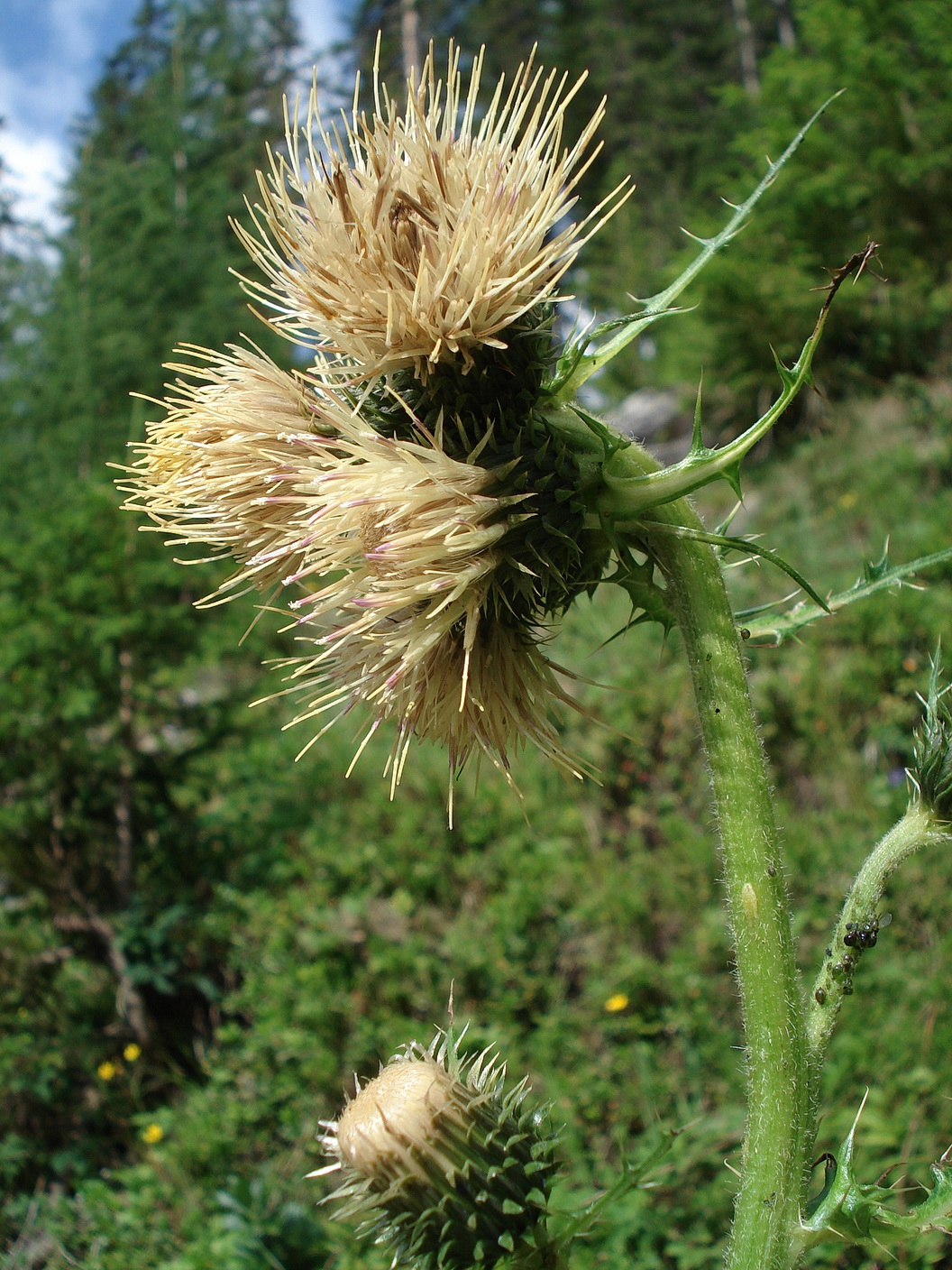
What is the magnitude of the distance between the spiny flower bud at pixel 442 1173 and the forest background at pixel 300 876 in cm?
56

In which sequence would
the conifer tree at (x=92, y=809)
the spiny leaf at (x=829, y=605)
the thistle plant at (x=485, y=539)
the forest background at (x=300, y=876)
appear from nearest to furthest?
the thistle plant at (x=485, y=539) → the spiny leaf at (x=829, y=605) → the forest background at (x=300, y=876) → the conifer tree at (x=92, y=809)

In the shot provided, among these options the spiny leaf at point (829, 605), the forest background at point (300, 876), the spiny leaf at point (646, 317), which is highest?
the spiny leaf at point (646, 317)

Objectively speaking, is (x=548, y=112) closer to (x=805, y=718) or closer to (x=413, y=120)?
(x=413, y=120)

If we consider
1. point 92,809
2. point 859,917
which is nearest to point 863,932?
point 859,917

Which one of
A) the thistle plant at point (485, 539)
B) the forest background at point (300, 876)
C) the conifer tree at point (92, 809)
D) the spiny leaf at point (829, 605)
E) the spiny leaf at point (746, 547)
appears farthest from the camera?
the conifer tree at point (92, 809)

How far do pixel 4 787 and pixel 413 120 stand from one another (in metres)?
5.19

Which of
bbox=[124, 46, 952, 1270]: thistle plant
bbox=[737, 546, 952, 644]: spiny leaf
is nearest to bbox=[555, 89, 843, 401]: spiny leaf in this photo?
bbox=[124, 46, 952, 1270]: thistle plant

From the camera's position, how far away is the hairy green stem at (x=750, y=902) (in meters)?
1.40

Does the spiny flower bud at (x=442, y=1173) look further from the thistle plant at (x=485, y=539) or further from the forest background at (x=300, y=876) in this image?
the forest background at (x=300, y=876)

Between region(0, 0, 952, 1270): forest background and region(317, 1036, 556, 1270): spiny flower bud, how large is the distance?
56cm

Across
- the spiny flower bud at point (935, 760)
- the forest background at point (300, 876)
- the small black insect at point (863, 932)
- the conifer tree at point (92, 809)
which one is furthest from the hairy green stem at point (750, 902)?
the conifer tree at point (92, 809)

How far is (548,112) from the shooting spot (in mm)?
1530

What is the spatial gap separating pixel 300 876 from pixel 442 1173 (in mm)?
4412

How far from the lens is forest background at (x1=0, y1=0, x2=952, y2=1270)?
3.86 meters
